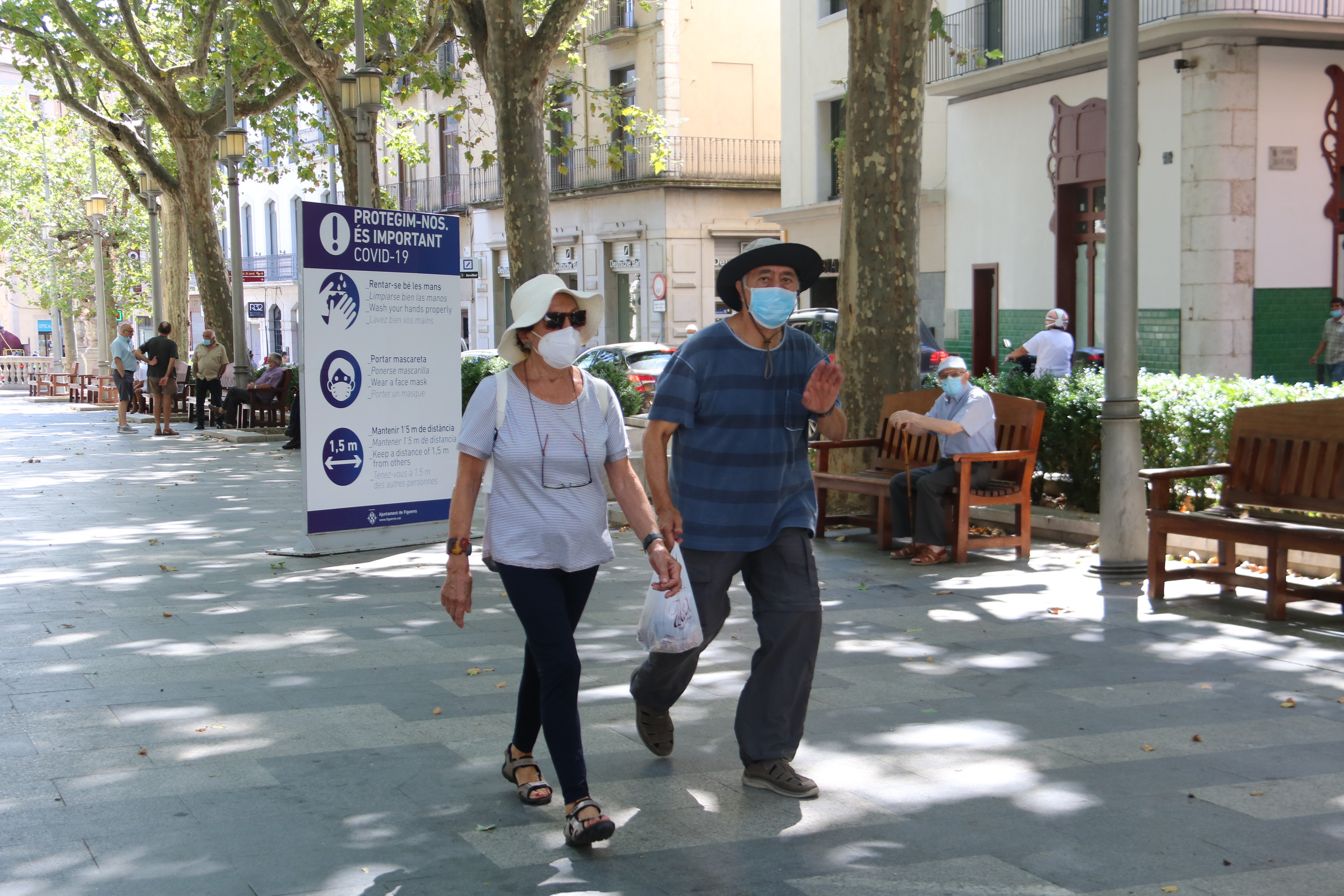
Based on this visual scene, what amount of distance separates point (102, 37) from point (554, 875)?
30.8 m

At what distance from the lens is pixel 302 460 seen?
10.6 meters

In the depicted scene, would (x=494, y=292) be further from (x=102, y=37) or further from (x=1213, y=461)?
(x=1213, y=461)

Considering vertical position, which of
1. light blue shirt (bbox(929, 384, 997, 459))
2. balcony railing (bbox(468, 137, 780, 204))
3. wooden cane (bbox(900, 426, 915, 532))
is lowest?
wooden cane (bbox(900, 426, 915, 532))

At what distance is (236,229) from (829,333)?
1188cm

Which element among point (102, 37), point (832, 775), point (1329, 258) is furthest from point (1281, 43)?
point (102, 37)

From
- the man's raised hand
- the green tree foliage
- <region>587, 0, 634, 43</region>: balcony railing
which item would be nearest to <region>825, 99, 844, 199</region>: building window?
<region>587, 0, 634, 43</region>: balcony railing

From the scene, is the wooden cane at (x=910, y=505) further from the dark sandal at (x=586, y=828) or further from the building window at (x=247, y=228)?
the building window at (x=247, y=228)

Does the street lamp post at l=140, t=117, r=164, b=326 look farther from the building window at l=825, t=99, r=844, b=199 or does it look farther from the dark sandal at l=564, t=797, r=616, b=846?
the dark sandal at l=564, t=797, r=616, b=846

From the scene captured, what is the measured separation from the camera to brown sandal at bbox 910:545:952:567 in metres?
9.86

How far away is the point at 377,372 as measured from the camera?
35.6 ft

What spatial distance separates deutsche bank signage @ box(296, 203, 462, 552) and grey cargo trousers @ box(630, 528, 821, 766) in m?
5.79

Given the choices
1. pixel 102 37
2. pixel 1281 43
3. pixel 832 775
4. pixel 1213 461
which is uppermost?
pixel 102 37

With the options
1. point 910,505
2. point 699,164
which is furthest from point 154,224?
point 910,505

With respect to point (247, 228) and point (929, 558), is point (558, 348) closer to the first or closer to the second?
point (929, 558)
